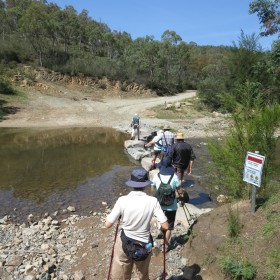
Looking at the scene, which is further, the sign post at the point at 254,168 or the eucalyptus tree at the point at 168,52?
the eucalyptus tree at the point at 168,52

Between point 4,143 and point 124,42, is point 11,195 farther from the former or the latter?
point 124,42

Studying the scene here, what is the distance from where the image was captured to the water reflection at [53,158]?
39.0 ft

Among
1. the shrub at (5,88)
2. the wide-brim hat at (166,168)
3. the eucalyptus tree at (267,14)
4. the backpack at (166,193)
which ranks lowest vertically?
the backpack at (166,193)

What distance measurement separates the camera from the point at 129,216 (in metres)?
4.29

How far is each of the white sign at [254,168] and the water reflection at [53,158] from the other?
22.9ft

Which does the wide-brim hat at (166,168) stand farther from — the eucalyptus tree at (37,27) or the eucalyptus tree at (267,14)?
the eucalyptus tree at (37,27)

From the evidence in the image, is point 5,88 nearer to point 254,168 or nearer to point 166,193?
point 166,193

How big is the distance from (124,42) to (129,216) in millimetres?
65296

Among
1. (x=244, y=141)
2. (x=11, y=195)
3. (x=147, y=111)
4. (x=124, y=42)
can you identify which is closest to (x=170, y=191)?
(x=244, y=141)

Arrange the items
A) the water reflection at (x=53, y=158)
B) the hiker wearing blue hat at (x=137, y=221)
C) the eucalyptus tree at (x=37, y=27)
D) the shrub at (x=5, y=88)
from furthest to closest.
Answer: the eucalyptus tree at (x=37, y=27) < the shrub at (x=5, y=88) < the water reflection at (x=53, y=158) < the hiker wearing blue hat at (x=137, y=221)

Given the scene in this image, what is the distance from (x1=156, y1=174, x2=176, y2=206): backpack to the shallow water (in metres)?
3.95

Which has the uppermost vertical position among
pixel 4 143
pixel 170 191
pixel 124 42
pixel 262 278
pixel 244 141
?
pixel 124 42

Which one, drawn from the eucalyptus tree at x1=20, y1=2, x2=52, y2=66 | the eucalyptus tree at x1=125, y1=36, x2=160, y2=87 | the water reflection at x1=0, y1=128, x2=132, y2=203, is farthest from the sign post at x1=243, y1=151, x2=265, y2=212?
the eucalyptus tree at x1=125, y1=36, x2=160, y2=87

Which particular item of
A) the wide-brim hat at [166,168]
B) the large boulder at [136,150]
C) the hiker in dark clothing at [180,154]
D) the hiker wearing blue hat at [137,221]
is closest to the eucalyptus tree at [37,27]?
the large boulder at [136,150]
